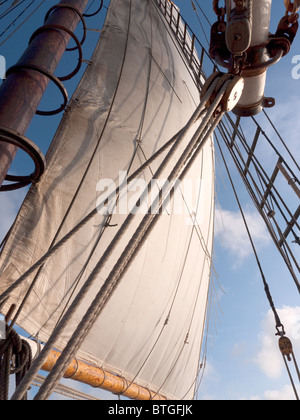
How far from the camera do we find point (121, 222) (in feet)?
12.5

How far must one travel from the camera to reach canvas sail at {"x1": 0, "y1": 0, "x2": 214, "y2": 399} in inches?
117

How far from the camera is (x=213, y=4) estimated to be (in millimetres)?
2420

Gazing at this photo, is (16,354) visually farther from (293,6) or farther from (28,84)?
(293,6)

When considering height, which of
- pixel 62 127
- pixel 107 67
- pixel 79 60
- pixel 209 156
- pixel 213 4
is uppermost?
pixel 209 156

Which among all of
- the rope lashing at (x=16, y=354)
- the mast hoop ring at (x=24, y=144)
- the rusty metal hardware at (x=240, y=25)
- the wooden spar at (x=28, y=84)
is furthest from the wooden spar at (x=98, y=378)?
the rusty metal hardware at (x=240, y=25)

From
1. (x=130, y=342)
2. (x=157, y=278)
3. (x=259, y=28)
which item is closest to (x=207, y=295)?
(x=157, y=278)

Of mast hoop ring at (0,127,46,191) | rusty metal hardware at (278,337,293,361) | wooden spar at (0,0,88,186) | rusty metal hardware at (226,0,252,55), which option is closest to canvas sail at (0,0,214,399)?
mast hoop ring at (0,127,46,191)

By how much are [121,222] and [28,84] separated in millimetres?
2033

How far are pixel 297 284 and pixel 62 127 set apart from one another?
304cm

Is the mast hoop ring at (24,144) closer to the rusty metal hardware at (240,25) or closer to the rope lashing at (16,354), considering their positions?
the rope lashing at (16,354)

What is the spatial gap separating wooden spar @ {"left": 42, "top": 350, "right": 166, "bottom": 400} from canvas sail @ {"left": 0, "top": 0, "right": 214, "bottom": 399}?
117 millimetres

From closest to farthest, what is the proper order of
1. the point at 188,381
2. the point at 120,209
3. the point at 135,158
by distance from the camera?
the point at 120,209, the point at 135,158, the point at 188,381

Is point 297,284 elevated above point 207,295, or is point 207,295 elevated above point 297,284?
point 207,295

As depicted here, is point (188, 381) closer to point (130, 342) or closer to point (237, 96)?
point (130, 342)
